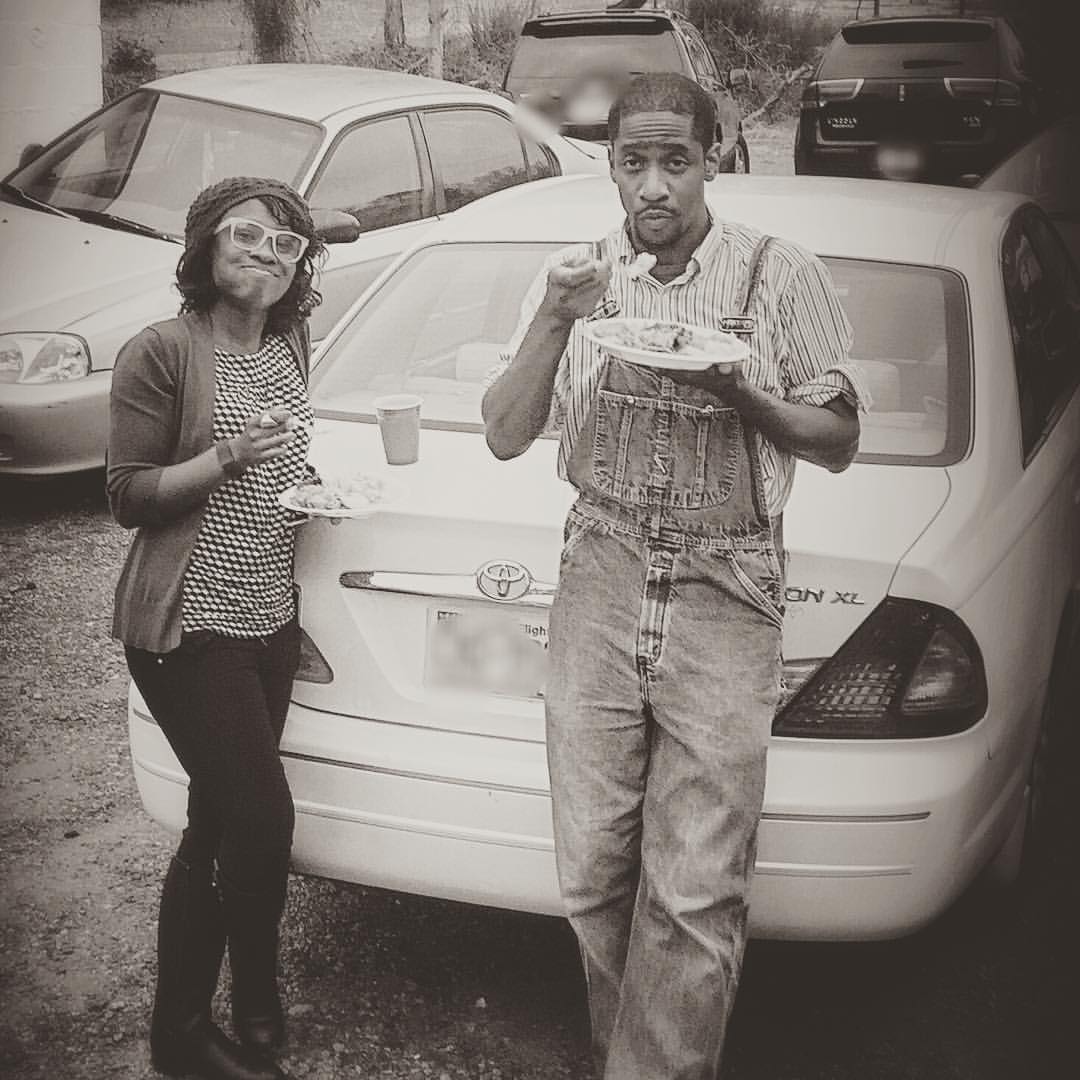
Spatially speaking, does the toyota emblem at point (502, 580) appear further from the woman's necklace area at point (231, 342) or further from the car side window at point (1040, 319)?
the car side window at point (1040, 319)

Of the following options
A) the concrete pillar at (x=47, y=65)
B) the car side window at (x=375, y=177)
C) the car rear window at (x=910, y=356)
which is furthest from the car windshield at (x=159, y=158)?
the car rear window at (x=910, y=356)

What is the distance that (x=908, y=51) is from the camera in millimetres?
8680

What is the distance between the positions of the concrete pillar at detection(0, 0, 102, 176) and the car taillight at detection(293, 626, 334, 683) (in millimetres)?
6652

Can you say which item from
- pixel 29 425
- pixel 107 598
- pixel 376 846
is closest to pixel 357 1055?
pixel 376 846

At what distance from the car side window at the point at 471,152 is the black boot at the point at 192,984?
5.11 meters

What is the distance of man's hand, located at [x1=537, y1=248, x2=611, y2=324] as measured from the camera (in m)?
2.12

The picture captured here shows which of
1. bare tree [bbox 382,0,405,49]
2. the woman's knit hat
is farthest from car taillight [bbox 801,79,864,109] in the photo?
the woman's knit hat

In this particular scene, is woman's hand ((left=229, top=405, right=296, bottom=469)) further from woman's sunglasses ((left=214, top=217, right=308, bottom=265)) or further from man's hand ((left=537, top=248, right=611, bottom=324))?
man's hand ((left=537, top=248, right=611, bottom=324))

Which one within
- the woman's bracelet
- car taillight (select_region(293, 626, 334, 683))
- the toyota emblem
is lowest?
car taillight (select_region(293, 626, 334, 683))

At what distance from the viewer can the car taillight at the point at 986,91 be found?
7.82 m

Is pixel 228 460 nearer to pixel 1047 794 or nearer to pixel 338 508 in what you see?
pixel 338 508

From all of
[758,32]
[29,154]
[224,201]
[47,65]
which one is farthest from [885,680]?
[758,32]

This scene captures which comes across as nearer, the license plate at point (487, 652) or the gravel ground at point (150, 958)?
the license plate at point (487, 652)

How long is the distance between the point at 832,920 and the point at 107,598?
134 inches
